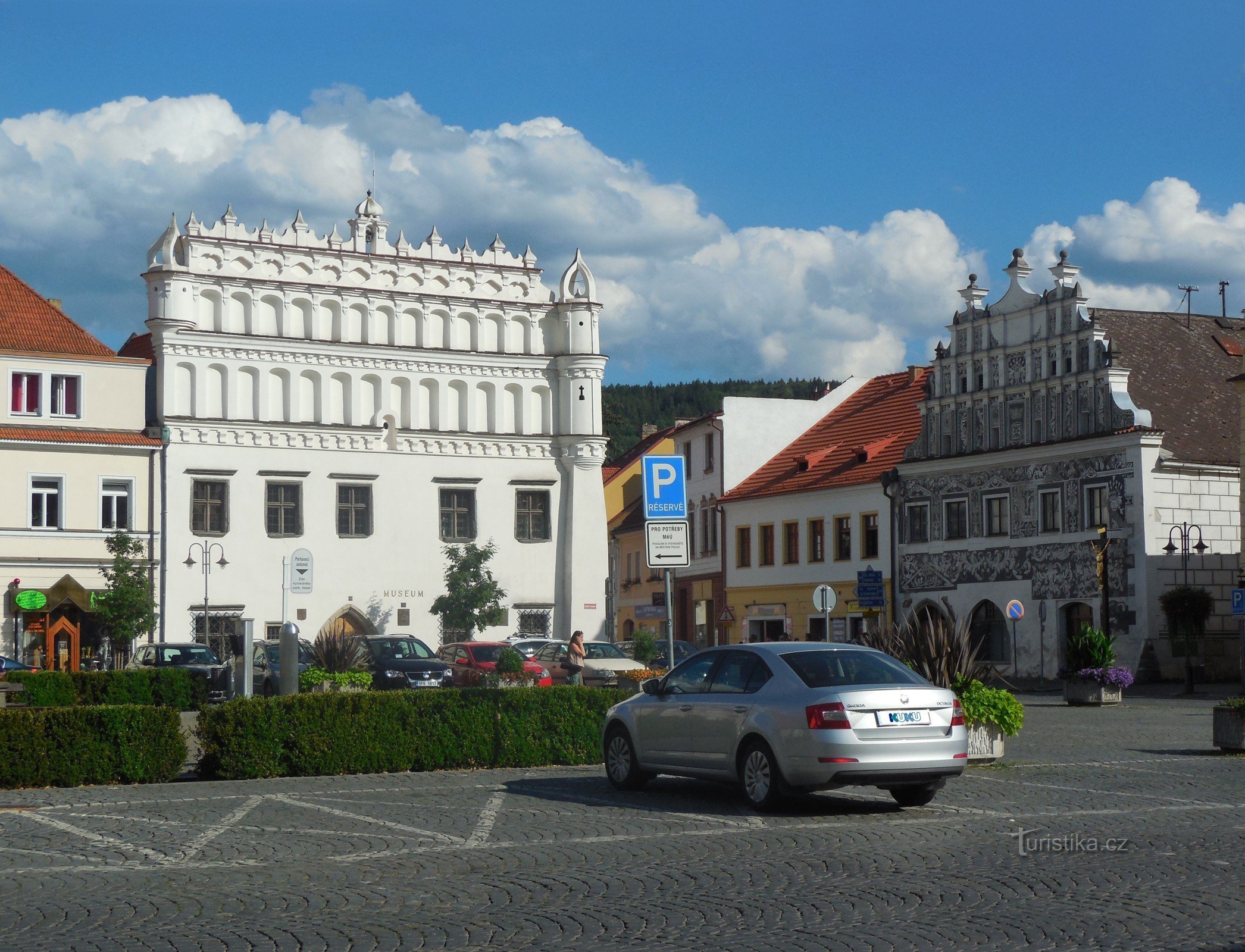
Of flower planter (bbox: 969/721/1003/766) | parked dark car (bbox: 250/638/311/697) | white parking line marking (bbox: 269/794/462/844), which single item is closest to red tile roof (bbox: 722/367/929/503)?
parked dark car (bbox: 250/638/311/697)

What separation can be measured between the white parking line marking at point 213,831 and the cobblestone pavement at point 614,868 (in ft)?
0.15

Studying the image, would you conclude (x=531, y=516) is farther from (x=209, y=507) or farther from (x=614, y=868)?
(x=614, y=868)

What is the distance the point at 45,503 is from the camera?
52.1 metres

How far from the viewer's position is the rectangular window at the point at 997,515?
171 feet

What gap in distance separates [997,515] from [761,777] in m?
39.1

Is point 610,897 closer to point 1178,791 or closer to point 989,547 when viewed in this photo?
point 1178,791

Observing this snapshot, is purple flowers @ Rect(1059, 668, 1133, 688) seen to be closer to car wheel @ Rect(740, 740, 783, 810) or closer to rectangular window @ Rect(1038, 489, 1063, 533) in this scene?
rectangular window @ Rect(1038, 489, 1063, 533)

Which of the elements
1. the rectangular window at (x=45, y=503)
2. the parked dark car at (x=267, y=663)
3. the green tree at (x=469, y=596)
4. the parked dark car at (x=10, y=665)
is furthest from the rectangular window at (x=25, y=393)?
the parked dark car at (x=267, y=663)

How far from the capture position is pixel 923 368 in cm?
6362

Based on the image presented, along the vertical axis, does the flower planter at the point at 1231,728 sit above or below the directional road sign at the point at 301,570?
below

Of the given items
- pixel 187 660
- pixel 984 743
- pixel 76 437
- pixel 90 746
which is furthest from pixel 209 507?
pixel 984 743

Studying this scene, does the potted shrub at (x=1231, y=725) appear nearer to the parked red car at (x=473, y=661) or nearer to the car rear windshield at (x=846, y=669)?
the car rear windshield at (x=846, y=669)

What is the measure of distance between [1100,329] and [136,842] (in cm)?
4138

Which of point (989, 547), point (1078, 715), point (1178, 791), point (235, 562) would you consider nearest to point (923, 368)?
point (989, 547)
